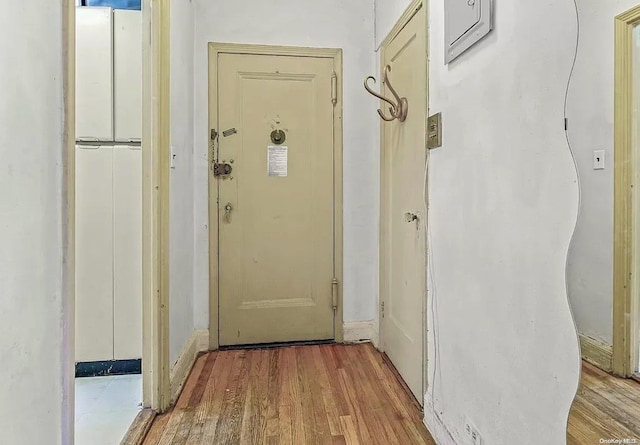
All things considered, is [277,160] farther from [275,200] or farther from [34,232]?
[34,232]

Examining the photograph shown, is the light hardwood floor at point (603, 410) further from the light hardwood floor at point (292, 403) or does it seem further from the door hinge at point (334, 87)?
the door hinge at point (334, 87)

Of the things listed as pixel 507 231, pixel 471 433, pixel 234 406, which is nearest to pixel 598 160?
pixel 507 231

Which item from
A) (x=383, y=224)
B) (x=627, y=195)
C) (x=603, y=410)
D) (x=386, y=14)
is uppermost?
(x=386, y=14)

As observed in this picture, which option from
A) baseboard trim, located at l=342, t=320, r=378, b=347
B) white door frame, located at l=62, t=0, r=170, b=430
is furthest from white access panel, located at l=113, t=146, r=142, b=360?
baseboard trim, located at l=342, t=320, r=378, b=347

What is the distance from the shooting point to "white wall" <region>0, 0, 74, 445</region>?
2.41 feet

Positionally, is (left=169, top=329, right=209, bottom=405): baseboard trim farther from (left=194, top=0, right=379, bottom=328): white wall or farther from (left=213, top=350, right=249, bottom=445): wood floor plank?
(left=213, top=350, right=249, bottom=445): wood floor plank

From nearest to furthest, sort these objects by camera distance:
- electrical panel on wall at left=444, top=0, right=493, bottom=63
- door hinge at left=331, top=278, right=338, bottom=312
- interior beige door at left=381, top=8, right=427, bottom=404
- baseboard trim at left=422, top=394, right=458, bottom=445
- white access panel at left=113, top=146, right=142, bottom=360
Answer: electrical panel on wall at left=444, top=0, right=493, bottom=63
baseboard trim at left=422, top=394, right=458, bottom=445
interior beige door at left=381, top=8, right=427, bottom=404
white access panel at left=113, top=146, right=142, bottom=360
door hinge at left=331, top=278, right=338, bottom=312

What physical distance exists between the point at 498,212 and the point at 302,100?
1737mm

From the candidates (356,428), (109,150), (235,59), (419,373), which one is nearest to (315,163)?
(235,59)

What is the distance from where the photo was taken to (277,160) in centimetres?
261

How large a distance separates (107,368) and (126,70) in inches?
60.9

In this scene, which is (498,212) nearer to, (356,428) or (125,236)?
(356,428)

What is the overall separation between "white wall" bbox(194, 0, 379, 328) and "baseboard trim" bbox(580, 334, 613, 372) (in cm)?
182

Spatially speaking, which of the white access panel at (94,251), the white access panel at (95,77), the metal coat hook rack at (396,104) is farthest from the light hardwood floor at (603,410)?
the white access panel at (95,77)
